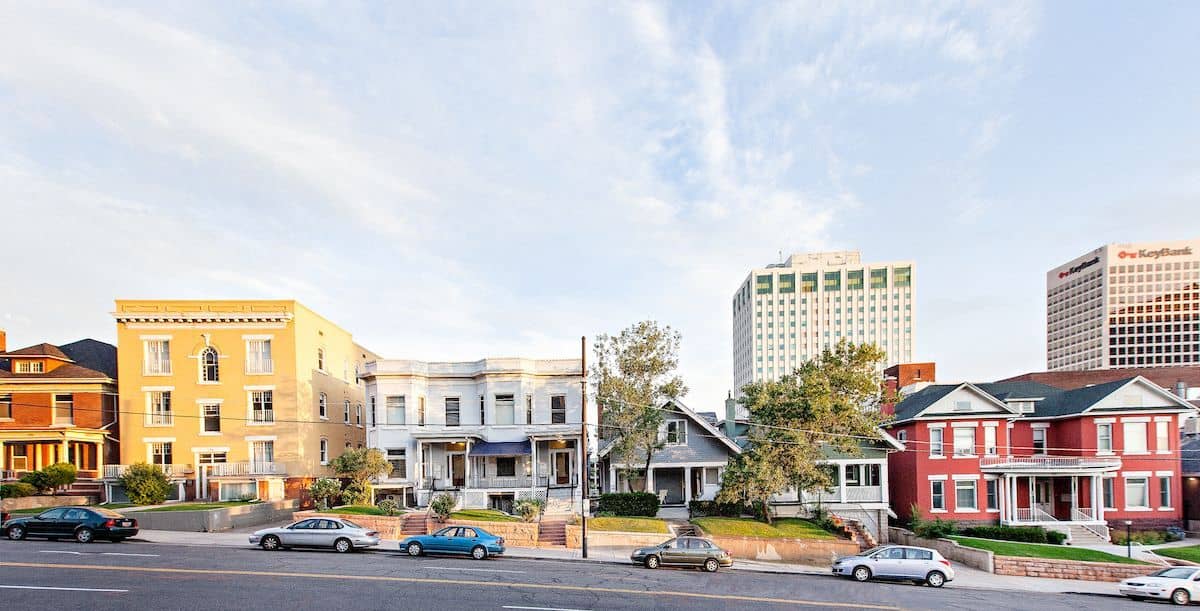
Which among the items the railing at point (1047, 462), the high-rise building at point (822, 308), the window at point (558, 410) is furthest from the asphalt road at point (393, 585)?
the high-rise building at point (822, 308)

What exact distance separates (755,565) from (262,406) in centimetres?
3093

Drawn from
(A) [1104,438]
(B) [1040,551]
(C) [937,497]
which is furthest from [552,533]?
(A) [1104,438]

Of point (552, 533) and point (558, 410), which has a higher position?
point (558, 410)

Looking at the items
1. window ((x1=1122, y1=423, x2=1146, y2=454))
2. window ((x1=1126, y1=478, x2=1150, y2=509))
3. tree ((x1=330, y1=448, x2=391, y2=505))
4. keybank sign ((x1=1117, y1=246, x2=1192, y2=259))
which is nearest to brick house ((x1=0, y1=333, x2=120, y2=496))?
tree ((x1=330, y1=448, x2=391, y2=505))

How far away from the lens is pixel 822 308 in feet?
559

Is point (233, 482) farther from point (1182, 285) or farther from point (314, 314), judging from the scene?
point (1182, 285)

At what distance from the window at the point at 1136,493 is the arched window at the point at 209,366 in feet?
183

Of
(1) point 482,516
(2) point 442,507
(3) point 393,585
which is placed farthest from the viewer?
(1) point 482,516

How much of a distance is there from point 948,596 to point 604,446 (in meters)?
21.2

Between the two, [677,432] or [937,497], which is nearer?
[937,497]

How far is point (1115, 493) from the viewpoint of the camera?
38781 millimetres

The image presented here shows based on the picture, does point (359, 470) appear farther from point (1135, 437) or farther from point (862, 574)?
point (1135, 437)

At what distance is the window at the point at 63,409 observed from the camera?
39.9 meters

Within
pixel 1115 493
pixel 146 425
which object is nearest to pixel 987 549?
pixel 1115 493
